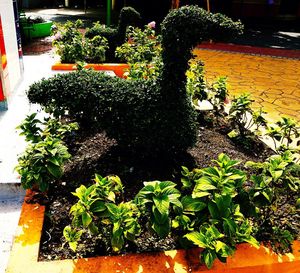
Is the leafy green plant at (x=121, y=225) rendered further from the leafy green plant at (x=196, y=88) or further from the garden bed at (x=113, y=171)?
the leafy green plant at (x=196, y=88)

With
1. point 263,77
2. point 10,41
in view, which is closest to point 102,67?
point 10,41

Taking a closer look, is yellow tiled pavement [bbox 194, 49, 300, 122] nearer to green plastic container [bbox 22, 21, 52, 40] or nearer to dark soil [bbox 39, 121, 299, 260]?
dark soil [bbox 39, 121, 299, 260]

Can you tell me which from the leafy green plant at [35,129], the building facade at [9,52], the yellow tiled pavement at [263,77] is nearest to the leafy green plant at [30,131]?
the leafy green plant at [35,129]

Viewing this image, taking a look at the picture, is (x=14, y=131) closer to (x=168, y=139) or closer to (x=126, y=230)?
(x=168, y=139)

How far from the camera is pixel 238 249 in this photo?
8.02 feet

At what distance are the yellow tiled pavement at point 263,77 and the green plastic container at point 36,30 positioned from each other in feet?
17.2

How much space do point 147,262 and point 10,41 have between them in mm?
4476

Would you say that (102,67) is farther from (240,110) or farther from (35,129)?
(35,129)

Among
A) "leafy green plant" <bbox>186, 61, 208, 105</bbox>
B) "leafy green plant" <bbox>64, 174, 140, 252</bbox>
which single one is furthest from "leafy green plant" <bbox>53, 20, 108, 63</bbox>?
"leafy green plant" <bbox>64, 174, 140, 252</bbox>

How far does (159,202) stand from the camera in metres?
2.12

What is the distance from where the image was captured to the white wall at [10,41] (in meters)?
5.01

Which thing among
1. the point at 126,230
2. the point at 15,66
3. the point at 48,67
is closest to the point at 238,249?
the point at 126,230

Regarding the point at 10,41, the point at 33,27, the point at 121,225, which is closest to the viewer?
the point at 121,225

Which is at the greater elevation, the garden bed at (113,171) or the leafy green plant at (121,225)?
the leafy green plant at (121,225)
